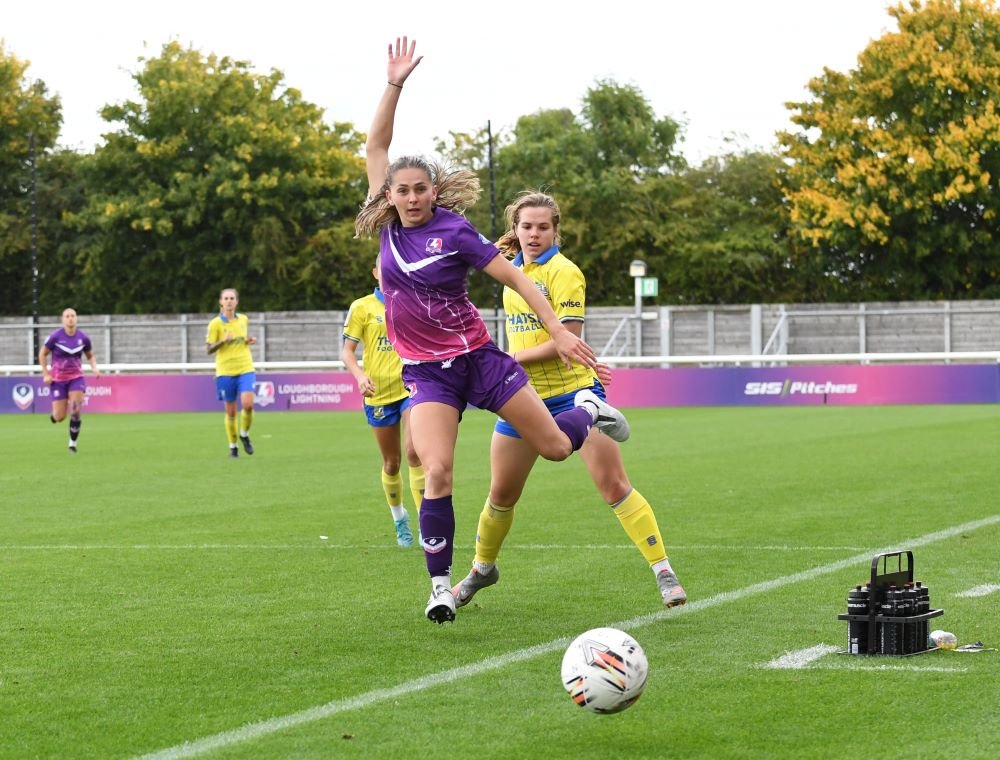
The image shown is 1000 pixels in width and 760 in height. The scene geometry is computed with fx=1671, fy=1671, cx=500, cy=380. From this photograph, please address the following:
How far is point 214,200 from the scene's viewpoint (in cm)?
5369

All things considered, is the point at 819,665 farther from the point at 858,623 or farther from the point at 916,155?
the point at 916,155

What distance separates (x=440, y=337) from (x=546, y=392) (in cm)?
96

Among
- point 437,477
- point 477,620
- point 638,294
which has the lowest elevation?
point 477,620

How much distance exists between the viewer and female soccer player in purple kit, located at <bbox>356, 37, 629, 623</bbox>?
7.43m

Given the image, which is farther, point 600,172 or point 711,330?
point 600,172

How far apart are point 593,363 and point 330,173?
162 ft

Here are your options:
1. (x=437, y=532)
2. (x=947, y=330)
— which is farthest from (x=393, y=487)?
(x=947, y=330)

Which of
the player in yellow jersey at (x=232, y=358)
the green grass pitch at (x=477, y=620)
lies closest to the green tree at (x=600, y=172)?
the player in yellow jersey at (x=232, y=358)

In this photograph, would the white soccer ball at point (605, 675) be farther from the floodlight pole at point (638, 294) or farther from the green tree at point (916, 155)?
the green tree at point (916, 155)

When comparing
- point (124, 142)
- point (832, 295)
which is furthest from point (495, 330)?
point (124, 142)

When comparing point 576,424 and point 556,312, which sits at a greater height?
point 556,312

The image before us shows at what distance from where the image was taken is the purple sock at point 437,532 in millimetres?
7500

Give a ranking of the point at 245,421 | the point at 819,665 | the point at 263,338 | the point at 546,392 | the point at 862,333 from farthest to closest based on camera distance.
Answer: the point at 263,338, the point at 862,333, the point at 245,421, the point at 546,392, the point at 819,665

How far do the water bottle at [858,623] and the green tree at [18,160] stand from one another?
51.8 m
